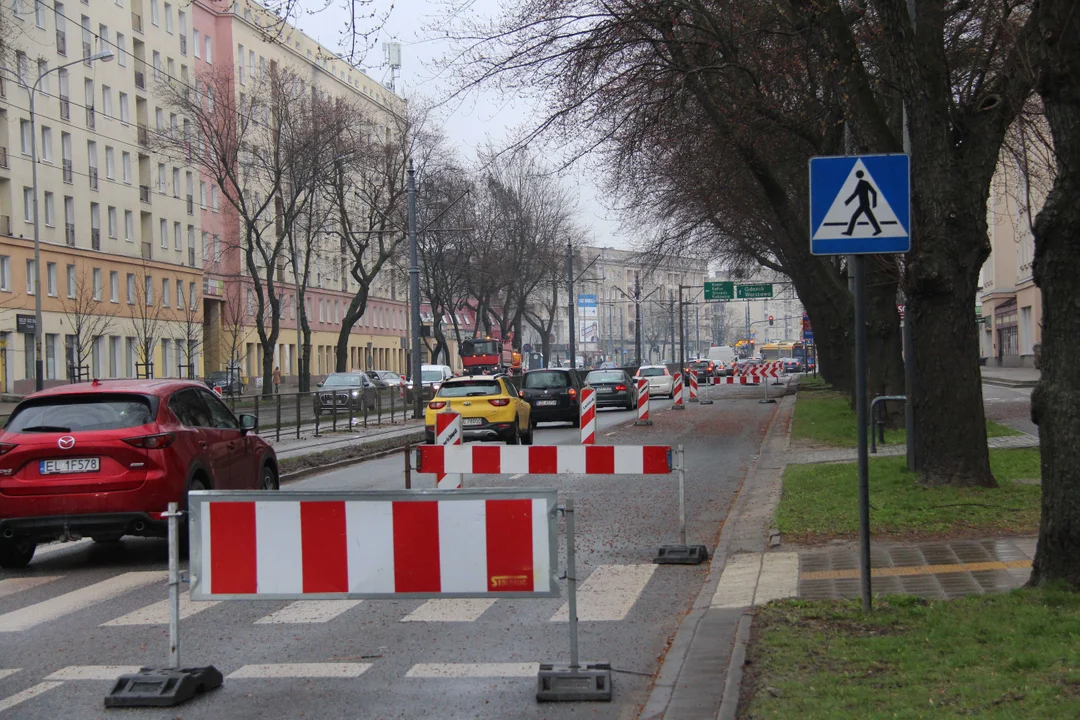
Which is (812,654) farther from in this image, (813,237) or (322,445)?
(322,445)

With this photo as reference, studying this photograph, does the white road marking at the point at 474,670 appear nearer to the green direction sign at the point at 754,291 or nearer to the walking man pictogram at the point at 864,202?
the walking man pictogram at the point at 864,202

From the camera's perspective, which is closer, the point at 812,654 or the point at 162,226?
the point at 812,654

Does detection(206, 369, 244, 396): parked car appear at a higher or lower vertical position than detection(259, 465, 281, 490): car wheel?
higher

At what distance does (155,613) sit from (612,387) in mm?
34735

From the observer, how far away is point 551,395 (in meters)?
33.1

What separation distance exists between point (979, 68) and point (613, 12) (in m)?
4.78

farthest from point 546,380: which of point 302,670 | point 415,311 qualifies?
point 302,670

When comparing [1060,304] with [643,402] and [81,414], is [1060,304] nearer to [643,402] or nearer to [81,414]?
[81,414]

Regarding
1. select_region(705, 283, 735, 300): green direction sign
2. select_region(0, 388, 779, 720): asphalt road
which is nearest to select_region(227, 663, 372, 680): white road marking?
select_region(0, 388, 779, 720): asphalt road

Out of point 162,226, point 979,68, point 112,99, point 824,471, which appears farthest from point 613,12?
point 162,226

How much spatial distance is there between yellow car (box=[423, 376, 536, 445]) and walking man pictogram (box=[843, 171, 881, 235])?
666 inches

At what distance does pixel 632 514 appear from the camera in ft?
46.9

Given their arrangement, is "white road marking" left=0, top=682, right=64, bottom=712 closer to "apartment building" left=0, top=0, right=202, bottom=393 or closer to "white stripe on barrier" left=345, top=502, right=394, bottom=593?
"white stripe on barrier" left=345, top=502, right=394, bottom=593

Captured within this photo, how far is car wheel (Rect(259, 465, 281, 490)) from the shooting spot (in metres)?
13.7
